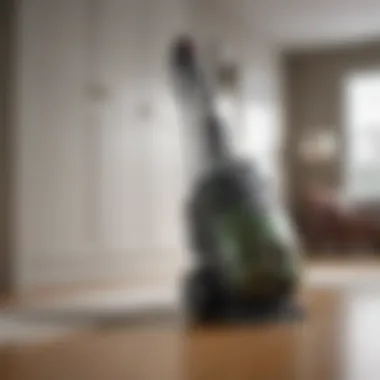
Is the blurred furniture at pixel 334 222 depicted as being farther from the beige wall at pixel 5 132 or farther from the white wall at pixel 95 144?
the beige wall at pixel 5 132

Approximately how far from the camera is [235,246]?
1.08 m

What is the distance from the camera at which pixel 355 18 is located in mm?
980

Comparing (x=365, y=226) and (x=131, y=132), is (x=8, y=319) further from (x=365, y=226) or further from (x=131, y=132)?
(x=131, y=132)

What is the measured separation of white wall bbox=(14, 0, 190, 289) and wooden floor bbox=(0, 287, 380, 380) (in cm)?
67

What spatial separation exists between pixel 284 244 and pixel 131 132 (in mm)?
942

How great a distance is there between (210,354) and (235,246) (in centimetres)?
29

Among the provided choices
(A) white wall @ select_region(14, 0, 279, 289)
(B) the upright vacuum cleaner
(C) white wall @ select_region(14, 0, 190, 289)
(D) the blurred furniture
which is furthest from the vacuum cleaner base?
(C) white wall @ select_region(14, 0, 190, 289)

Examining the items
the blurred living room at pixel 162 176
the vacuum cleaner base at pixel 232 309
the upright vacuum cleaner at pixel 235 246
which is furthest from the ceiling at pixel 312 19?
the vacuum cleaner base at pixel 232 309

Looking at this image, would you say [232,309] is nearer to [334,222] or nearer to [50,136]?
[334,222]

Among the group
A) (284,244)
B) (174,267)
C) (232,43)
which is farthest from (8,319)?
(232,43)

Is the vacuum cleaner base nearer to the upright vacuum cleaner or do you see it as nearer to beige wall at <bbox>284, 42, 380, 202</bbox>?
the upright vacuum cleaner

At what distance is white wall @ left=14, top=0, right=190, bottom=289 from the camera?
1669 millimetres

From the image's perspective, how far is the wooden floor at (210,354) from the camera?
27.1 inches

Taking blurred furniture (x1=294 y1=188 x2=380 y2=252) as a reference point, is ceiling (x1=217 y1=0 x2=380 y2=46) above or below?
above
